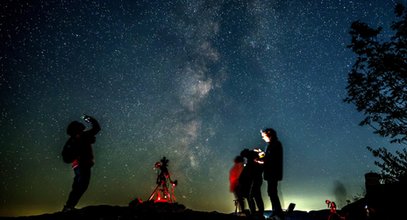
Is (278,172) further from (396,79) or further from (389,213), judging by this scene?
(396,79)

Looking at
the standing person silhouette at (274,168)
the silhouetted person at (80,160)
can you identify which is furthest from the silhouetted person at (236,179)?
the silhouetted person at (80,160)

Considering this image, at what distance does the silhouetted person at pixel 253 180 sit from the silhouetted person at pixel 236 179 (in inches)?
11.6

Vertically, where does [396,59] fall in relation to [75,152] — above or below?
above

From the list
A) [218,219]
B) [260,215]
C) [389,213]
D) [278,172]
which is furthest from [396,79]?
[218,219]

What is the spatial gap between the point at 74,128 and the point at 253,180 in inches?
180

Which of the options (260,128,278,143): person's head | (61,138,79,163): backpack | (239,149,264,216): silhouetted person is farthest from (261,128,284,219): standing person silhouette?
(61,138,79,163): backpack

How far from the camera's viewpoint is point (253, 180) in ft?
19.8

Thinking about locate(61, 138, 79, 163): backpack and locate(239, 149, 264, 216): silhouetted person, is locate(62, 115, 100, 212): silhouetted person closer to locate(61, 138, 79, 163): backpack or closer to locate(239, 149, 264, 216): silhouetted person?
locate(61, 138, 79, 163): backpack

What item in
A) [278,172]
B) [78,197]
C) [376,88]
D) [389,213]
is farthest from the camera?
[376,88]

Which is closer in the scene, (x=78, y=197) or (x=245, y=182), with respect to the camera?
(x=78, y=197)

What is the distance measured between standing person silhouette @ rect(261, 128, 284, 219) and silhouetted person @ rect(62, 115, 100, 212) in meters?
4.00

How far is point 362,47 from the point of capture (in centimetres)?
993

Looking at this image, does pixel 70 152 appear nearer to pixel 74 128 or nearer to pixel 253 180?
pixel 74 128

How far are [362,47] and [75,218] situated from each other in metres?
12.0
